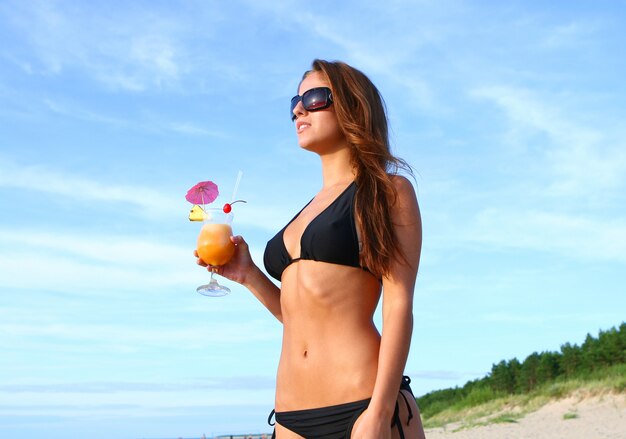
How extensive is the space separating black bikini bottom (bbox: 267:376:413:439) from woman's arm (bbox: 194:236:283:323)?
69cm

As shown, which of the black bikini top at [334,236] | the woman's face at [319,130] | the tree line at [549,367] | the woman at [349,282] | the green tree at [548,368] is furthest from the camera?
the green tree at [548,368]

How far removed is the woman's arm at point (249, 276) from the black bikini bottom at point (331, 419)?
69cm

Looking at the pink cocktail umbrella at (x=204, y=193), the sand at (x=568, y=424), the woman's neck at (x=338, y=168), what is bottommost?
the woman's neck at (x=338, y=168)

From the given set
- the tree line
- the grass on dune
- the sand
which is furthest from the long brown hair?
the tree line

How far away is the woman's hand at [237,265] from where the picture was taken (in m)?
3.99

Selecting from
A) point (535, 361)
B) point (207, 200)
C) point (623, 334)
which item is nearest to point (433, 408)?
point (535, 361)

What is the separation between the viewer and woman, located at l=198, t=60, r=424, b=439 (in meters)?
3.11

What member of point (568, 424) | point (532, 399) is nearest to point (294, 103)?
point (568, 424)

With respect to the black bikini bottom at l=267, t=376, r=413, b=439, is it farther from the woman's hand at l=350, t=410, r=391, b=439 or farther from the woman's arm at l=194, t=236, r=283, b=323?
the woman's arm at l=194, t=236, r=283, b=323

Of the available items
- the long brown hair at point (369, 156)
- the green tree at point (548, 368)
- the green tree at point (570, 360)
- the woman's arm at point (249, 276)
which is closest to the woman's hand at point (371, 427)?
the long brown hair at point (369, 156)

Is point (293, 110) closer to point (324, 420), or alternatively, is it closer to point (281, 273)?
point (281, 273)

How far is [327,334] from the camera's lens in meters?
3.24

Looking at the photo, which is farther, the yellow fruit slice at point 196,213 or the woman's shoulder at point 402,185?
the yellow fruit slice at point 196,213

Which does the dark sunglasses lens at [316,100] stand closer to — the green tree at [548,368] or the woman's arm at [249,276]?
the woman's arm at [249,276]
